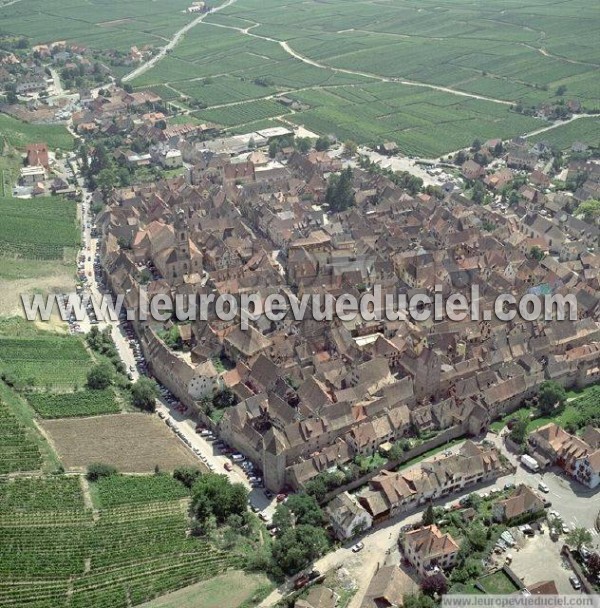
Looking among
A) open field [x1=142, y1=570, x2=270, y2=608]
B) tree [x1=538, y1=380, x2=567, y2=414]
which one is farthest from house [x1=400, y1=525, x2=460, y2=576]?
tree [x1=538, y1=380, x2=567, y2=414]

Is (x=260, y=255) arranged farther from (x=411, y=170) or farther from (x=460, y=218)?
(x=411, y=170)

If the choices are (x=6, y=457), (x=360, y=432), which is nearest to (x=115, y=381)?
(x=6, y=457)

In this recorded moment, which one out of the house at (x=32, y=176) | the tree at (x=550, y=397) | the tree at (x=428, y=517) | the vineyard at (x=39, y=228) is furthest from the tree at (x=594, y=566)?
the house at (x=32, y=176)

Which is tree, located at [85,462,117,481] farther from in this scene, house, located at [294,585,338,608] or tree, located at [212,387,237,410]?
house, located at [294,585,338,608]

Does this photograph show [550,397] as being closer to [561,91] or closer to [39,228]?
[39,228]

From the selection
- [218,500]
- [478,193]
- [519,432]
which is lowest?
[218,500]

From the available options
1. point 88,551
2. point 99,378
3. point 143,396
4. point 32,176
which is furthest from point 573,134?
point 88,551
